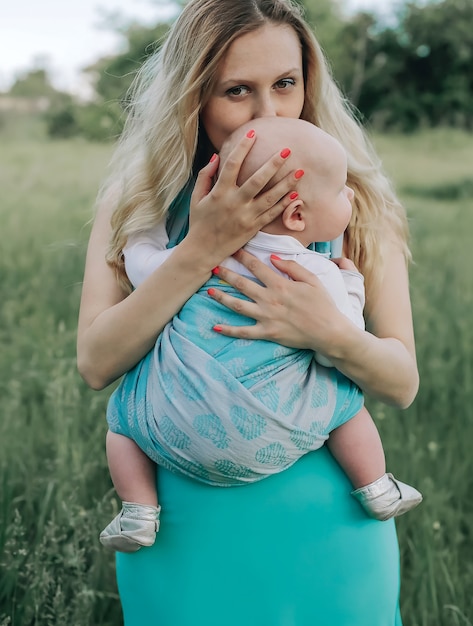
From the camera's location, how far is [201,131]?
5.84ft

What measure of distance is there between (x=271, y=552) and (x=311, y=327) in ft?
1.44

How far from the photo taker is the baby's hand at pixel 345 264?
1623mm

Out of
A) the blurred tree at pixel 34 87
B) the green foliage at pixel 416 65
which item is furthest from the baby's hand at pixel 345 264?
the green foliage at pixel 416 65

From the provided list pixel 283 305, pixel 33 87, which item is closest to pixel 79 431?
pixel 283 305

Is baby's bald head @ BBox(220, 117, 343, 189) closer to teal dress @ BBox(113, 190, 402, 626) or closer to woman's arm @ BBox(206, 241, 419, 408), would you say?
woman's arm @ BBox(206, 241, 419, 408)

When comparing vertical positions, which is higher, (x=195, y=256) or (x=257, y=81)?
(x=257, y=81)

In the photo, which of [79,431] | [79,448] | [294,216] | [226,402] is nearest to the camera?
[226,402]

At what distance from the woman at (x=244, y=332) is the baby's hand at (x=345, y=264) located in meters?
0.10

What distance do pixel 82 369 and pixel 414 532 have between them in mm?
1337

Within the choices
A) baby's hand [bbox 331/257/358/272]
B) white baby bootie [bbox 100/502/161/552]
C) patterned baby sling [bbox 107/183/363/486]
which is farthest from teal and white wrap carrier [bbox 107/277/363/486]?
baby's hand [bbox 331/257/358/272]

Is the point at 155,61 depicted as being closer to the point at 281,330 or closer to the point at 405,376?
the point at 281,330

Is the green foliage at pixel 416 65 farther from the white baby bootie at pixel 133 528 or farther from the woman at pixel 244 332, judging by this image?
the white baby bootie at pixel 133 528

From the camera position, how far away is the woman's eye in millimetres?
1632

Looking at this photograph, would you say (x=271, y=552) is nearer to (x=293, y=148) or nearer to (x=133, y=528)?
(x=133, y=528)
